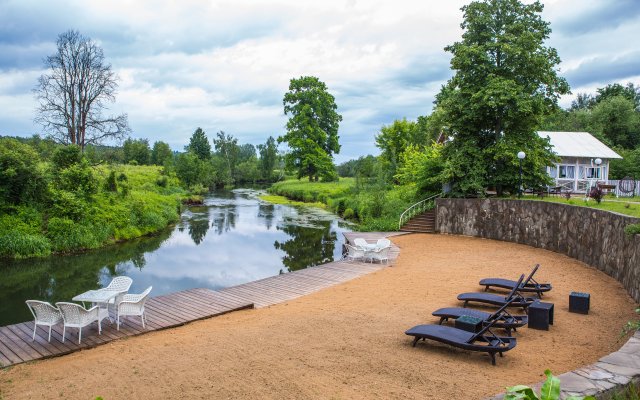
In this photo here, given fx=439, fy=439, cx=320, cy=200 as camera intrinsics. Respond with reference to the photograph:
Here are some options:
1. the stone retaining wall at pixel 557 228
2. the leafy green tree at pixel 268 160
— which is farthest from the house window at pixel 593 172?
the leafy green tree at pixel 268 160

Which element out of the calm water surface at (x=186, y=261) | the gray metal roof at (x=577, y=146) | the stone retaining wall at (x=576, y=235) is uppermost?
the gray metal roof at (x=577, y=146)

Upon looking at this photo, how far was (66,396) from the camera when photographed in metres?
5.66

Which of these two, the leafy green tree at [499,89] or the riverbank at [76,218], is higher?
the leafy green tree at [499,89]

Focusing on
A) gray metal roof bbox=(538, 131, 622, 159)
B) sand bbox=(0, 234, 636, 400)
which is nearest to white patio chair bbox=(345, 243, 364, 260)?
sand bbox=(0, 234, 636, 400)

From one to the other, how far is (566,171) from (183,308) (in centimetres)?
2712

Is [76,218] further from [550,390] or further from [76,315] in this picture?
[550,390]

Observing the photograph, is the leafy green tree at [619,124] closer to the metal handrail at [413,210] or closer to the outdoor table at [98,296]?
the metal handrail at [413,210]

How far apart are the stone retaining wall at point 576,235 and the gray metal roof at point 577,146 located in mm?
10077

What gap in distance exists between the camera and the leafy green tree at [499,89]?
2075 centimetres

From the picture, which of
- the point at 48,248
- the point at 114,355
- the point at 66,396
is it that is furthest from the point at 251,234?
the point at 66,396

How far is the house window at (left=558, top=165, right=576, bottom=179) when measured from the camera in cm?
2873

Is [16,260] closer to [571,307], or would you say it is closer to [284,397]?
[284,397]

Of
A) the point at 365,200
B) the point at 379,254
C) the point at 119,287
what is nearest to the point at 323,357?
the point at 119,287

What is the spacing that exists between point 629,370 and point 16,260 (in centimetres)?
2152
